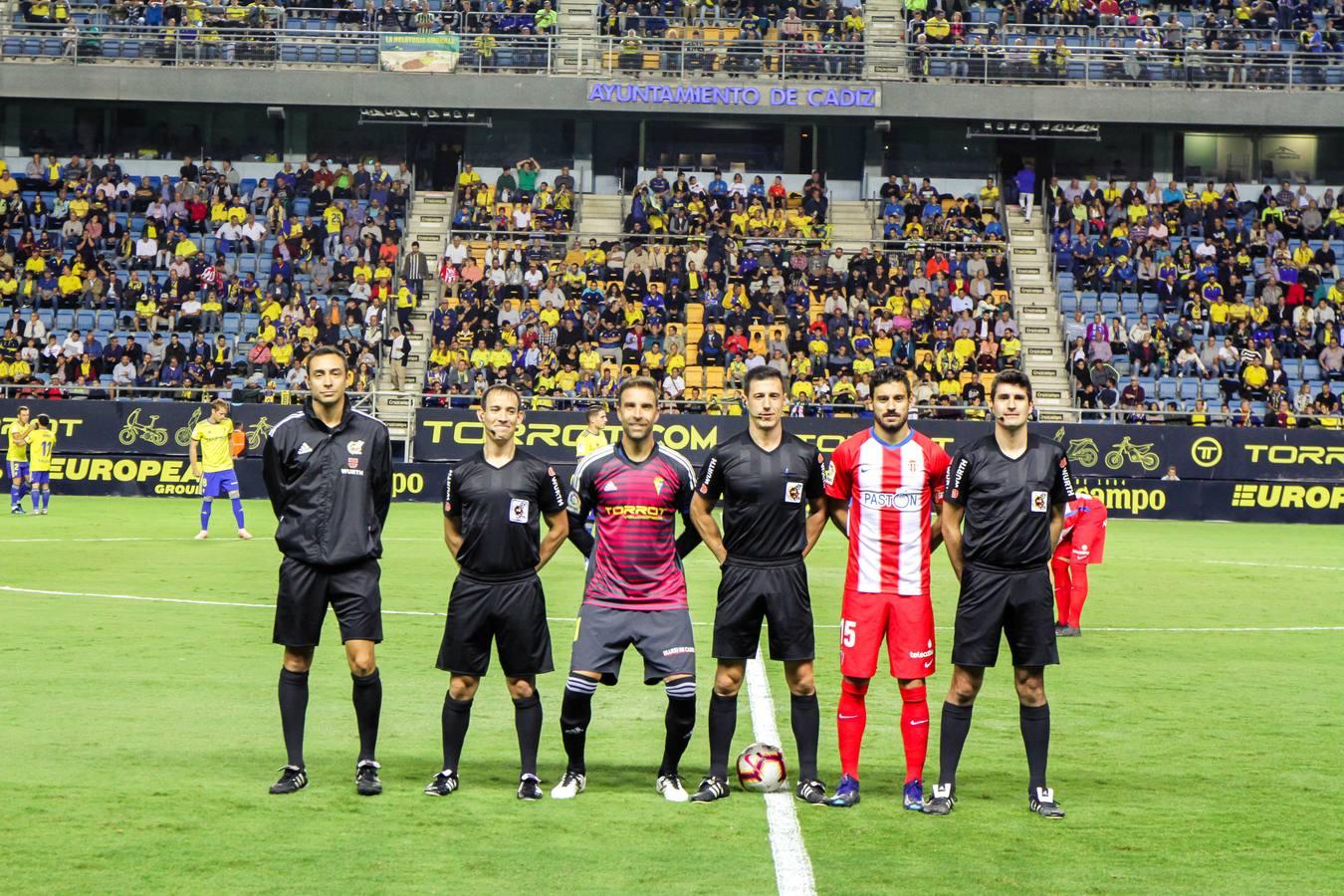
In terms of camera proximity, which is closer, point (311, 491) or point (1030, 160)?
point (311, 491)

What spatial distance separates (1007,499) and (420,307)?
34468mm

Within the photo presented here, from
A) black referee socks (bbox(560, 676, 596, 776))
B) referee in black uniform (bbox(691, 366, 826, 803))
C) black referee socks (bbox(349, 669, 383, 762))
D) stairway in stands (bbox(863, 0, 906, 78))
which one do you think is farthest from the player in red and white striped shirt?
stairway in stands (bbox(863, 0, 906, 78))

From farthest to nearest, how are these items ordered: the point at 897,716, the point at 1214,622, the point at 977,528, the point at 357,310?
1. the point at 357,310
2. the point at 1214,622
3. the point at 897,716
4. the point at 977,528

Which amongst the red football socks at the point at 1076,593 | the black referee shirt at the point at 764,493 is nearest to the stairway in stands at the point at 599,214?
the red football socks at the point at 1076,593

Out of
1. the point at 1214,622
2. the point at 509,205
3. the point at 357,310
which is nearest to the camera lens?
the point at 1214,622

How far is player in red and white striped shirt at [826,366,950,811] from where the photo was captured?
8477mm

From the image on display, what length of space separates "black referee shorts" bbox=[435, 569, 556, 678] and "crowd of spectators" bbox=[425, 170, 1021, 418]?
26.1 metres

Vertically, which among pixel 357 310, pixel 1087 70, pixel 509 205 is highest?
pixel 1087 70

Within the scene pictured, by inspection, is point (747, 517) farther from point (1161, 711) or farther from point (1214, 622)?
point (1214, 622)

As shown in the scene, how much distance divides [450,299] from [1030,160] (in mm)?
18272

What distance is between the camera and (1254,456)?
110 ft

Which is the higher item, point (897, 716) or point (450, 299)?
point (450, 299)

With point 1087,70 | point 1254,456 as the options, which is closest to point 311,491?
point 1254,456

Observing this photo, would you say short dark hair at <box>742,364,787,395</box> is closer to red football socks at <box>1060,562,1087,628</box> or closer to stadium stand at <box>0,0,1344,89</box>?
red football socks at <box>1060,562,1087,628</box>
